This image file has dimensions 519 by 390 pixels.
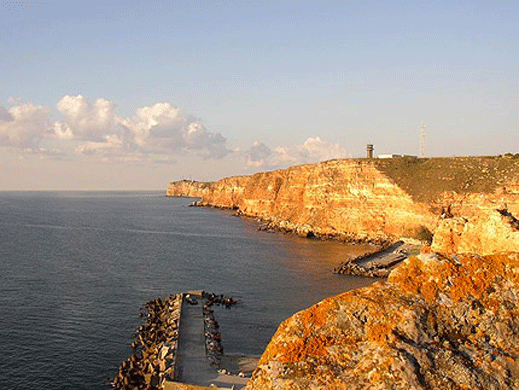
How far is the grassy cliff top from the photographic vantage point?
93375 mm

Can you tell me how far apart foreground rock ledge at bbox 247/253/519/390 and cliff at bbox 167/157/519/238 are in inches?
3119

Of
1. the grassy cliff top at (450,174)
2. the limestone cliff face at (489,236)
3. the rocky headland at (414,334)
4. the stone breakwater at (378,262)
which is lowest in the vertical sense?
the stone breakwater at (378,262)

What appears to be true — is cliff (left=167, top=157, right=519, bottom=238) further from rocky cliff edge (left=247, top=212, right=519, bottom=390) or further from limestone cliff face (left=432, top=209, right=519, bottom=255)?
rocky cliff edge (left=247, top=212, right=519, bottom=390)

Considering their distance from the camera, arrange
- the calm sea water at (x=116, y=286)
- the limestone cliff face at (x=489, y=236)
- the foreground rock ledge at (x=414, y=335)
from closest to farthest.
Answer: the foreground rock ledge at (x=414, y=335)
the limestone cliff face at (x=489, y=236)
the calm sea water at (x=116, y=286)

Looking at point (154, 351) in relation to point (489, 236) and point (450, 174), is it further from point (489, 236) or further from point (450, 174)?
point (450, 174)

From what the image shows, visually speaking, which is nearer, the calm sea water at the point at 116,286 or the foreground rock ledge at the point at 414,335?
the foreground rock ledge at the point at 414,335

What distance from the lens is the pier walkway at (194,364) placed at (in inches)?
1103

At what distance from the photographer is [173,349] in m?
32.7

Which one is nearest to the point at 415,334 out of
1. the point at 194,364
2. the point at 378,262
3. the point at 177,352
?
the point at 194,364

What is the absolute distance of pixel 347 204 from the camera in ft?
363

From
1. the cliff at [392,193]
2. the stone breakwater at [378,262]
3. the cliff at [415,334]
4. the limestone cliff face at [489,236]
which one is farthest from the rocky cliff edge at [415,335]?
the cliff at [392,193]

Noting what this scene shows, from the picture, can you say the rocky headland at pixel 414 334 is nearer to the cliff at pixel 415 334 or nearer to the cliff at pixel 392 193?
the cliff at pixel 415 334

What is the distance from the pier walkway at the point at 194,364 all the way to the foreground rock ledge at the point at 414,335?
20249mm

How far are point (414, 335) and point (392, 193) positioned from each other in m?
98.6
